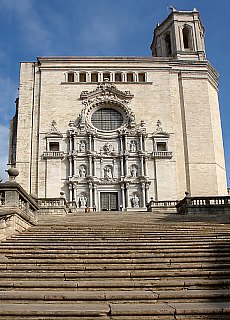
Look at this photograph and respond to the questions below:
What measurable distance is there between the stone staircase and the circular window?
62.5ft

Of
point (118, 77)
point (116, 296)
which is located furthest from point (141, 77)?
point (116, 296)

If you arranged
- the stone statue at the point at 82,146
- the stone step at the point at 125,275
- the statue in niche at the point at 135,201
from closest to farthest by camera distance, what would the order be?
the stone step at the point at 125,275, the statue in niche at the point at 135,201, the stone statue at the point at 82,146

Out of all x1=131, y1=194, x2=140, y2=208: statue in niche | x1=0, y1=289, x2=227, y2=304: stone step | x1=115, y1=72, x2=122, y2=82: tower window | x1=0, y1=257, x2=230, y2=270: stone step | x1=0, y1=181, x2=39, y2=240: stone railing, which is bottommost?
x1=0, y1=289, x2=227, y2=304: stone step

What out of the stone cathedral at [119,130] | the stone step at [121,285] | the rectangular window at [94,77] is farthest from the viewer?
the rectangular window at [94,77]

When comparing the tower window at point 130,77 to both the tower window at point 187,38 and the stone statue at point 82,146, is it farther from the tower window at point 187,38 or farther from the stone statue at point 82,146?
the stone statue at point 82,146

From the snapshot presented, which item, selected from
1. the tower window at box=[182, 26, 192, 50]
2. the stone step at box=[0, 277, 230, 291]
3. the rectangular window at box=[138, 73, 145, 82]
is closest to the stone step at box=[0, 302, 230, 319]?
the stone step at box=[0, 277, 230, 291]

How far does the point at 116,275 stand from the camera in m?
7.00

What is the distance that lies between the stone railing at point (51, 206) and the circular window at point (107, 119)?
9938 mm

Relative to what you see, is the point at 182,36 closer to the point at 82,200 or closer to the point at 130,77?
the point at 130,77

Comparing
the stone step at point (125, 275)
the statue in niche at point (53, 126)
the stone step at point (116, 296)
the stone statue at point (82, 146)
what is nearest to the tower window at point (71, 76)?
the statue in niche at point (53, 126)

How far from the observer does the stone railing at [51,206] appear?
19.4 m

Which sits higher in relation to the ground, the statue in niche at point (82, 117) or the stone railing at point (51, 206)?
the statue in niche at point (82, 117)

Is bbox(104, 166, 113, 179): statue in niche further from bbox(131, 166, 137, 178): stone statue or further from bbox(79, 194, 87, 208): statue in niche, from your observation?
bbox(79, 194, 87, 208): statue in niche

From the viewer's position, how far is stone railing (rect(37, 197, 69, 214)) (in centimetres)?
1938
